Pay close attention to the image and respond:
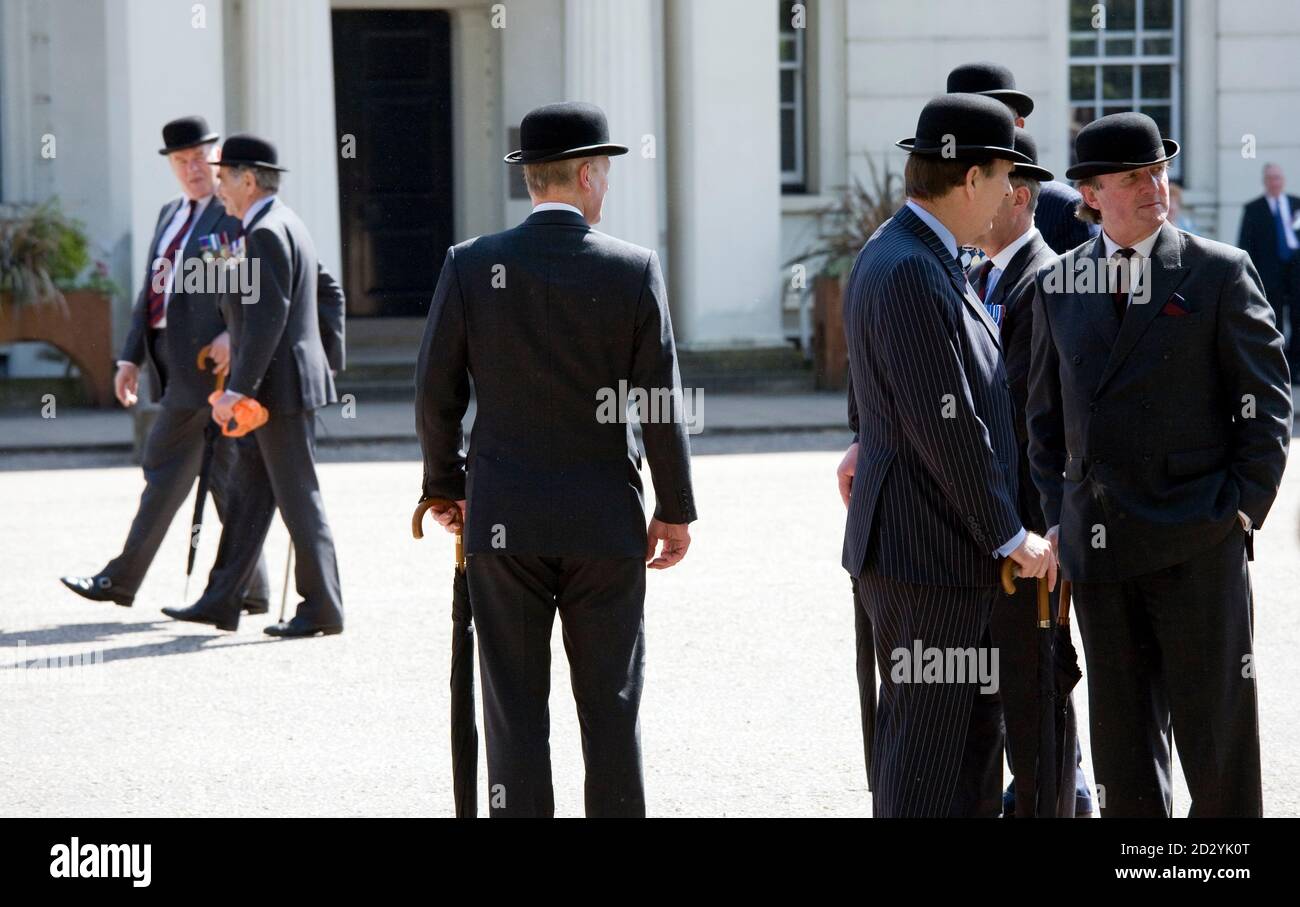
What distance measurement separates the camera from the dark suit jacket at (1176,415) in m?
4.49

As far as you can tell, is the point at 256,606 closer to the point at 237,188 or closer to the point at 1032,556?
the point at 237,188

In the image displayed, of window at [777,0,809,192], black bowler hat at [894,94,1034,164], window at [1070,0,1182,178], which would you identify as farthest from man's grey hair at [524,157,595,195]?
window at [1070,0,1182,178]

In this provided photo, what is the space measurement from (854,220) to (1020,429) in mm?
12681

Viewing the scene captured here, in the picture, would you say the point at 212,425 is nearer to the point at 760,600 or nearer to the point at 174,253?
the point at 174,253

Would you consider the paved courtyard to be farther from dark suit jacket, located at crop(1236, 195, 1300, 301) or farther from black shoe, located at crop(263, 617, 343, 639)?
dark suit jacket, located at crop(1236, 195, 1300, 301)

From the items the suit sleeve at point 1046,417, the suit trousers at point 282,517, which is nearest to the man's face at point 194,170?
the suit trousers at point 282,517

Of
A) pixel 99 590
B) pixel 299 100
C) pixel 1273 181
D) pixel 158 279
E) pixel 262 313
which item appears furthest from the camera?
pixel 1273 181

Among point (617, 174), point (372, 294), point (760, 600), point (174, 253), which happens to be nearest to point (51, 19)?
point (372, 294)

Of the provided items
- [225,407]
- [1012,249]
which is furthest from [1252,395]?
[225,407]

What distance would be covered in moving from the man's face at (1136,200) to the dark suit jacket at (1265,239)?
1395cm

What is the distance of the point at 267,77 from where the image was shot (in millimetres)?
16125

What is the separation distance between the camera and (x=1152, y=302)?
4562 millimetres
